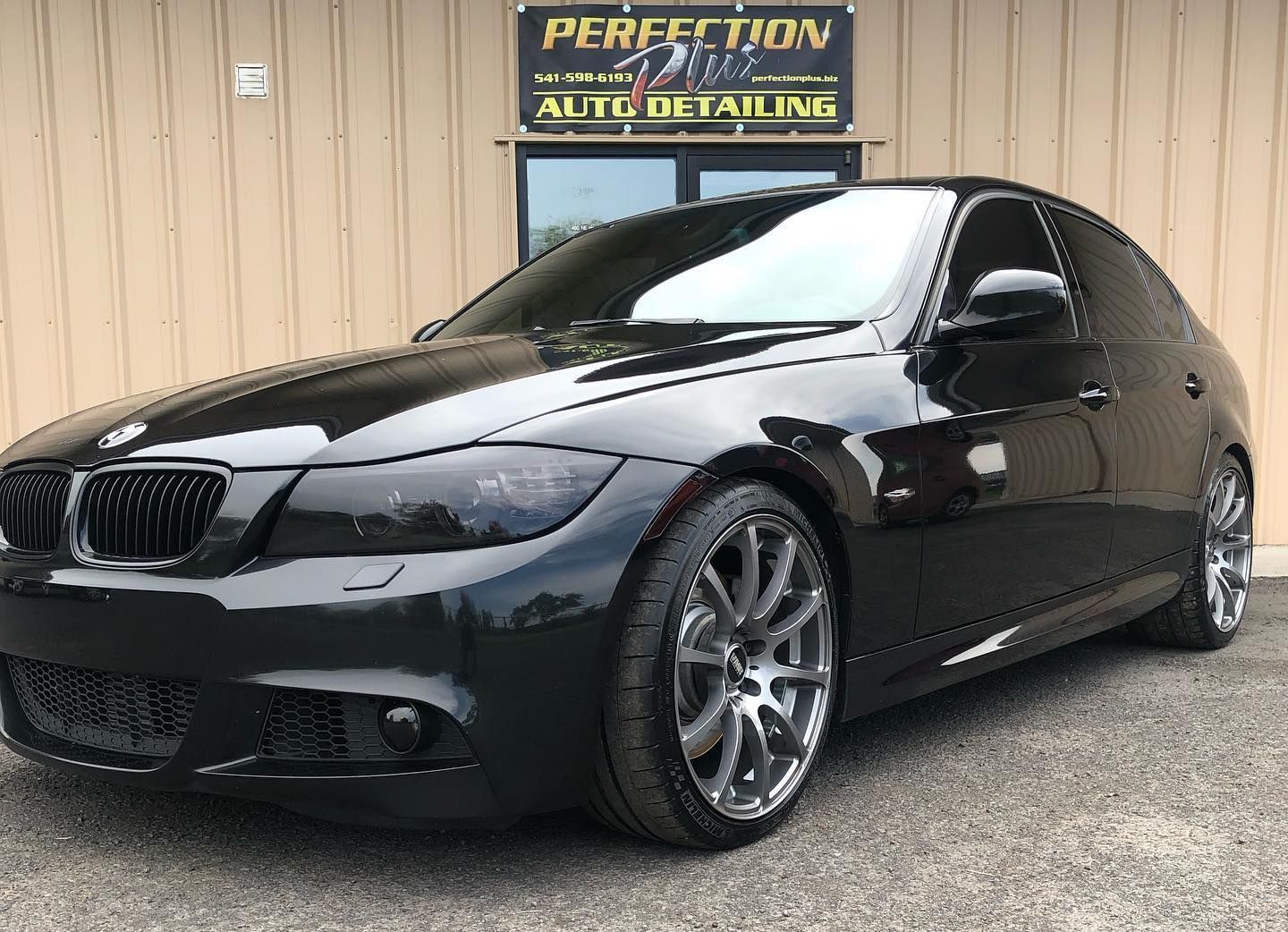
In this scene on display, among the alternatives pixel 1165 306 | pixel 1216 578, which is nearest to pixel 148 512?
pixel 1165 306

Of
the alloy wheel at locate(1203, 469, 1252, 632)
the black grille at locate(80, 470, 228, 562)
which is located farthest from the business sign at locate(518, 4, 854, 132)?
the black grille at locate(80, 470, 228, 562)

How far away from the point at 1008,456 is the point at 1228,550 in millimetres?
1996

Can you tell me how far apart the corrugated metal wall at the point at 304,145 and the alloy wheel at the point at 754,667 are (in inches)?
155

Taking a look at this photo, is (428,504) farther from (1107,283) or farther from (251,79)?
(251,79)

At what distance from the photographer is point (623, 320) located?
3.08 m

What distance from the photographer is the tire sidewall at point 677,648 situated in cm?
218

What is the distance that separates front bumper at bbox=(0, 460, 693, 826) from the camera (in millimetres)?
1967

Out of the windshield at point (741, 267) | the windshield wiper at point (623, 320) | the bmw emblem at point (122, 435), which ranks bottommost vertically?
the bmw emblem at point (122, 435)

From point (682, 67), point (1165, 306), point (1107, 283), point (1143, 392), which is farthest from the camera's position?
point (682, 67)

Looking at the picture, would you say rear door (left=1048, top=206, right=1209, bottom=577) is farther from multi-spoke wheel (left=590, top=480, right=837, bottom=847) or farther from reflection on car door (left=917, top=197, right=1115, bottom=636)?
multi-spoke wheel (left=590, top=480, right=837, bottom=847)

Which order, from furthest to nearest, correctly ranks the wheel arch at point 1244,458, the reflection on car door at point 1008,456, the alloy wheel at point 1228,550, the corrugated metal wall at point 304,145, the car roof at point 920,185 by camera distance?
1. the corrugated metal wall at point 304,145
2. the wheel arch at point 1244,458
3. the alloy wheel at point 1228,550
4. the car roof at point 920,185
5. the reflection on car door at point 1008,456

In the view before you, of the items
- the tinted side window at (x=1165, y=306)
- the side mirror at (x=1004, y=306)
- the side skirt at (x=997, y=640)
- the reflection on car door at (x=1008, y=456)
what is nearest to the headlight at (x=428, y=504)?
the side skirt at (x=997, y=640)

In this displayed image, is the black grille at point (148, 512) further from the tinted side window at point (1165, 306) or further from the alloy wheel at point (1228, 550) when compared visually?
the alloy wheel at point (1228, 550)

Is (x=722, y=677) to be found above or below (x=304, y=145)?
below
